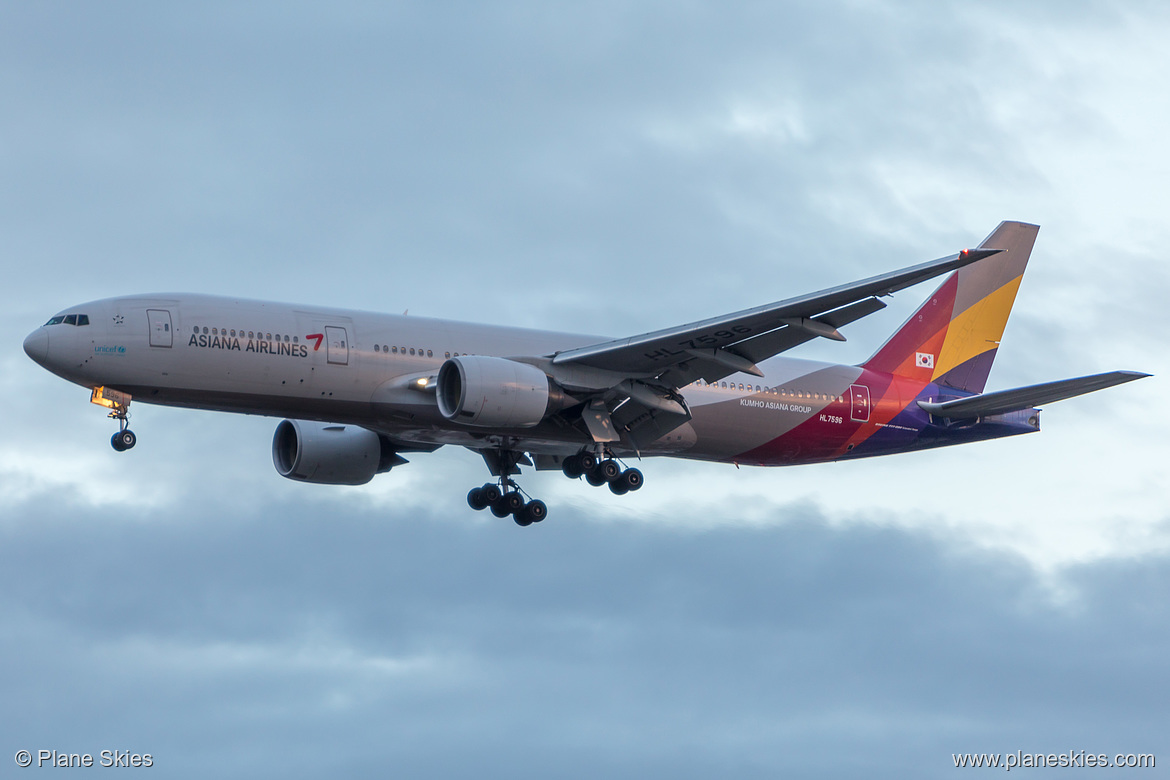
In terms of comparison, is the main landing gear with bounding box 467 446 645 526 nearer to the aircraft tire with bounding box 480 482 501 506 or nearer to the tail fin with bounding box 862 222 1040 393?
the aircraft tire with bounding box 480 482 501 506

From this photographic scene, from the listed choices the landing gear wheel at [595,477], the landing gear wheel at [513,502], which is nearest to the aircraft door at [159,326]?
the landing gear wheel at [595,477]

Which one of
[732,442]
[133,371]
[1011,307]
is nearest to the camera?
[133,371]

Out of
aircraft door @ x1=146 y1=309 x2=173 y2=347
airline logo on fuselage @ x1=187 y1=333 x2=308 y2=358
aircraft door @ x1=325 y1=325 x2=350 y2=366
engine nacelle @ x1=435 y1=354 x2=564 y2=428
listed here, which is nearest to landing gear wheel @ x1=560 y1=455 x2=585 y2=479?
engine nacelle @ x1=435 y1=354 x2=564 y2=428

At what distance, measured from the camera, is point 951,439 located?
41438 mm

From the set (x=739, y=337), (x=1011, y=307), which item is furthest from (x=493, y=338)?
(x=1011, y=307)

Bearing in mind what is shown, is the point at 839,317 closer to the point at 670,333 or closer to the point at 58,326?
the point at 670,333

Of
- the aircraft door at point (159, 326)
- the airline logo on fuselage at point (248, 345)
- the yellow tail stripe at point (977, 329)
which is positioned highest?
the yellow tail stripe at point (977, 329)

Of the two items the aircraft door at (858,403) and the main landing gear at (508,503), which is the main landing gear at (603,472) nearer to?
the main landing gear at (508,503)

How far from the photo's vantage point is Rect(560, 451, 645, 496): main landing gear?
37.5m

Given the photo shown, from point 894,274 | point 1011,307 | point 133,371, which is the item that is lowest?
point 894,274

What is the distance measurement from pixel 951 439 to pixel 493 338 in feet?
48.3

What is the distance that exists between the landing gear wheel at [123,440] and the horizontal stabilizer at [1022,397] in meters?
22.4

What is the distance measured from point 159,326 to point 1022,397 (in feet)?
75.1

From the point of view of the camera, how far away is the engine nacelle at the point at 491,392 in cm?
3325
